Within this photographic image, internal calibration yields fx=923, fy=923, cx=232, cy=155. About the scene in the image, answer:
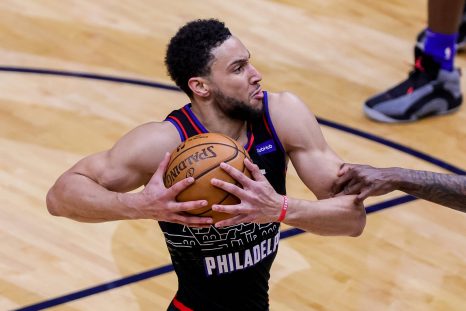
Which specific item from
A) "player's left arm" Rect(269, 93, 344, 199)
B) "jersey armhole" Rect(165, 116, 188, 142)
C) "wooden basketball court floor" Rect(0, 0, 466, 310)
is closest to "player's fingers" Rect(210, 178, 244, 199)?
"jersey armhole" Rect(165, 116, 188, 142)

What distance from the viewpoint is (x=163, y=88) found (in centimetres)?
756

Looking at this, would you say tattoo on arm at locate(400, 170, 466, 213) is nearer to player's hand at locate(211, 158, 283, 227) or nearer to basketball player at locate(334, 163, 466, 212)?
basketball player at locate(334, 163, 466, 212)

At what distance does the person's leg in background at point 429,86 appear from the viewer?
730cm

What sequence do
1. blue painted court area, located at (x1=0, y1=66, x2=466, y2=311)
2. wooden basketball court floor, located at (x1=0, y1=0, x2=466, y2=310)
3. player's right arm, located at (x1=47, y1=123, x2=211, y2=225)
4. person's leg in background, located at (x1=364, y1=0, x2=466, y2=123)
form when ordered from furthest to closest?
1. person's leg in background, located at (x1=364, y1=0, x2=466, y2=123)
2. wooden basketball court floor, located at (x1=0, y1=0, x2=466, y2=310)
3. blue painted court area, located at (x1=0, y1=66, x2=466, y2=311)
4. player's right arm, located at (x1=47, y1=123, x2=211, y2=225)

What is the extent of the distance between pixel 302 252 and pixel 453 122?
2.25 metres

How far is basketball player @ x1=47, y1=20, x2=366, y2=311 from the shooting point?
390cm

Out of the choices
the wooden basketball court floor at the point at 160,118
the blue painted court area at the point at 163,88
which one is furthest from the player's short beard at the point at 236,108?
the blue painted court area at the point at 163,88

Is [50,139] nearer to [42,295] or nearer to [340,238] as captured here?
[42,295]

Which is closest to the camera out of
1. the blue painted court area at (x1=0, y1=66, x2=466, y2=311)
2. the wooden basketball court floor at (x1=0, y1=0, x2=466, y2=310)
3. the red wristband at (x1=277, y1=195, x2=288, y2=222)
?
the red wristband at (x1=277, y1=195, x2=288, y2=222)

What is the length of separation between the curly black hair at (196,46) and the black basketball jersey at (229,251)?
0.20 m

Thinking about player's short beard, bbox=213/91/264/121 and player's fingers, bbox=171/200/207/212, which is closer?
player's fingers, bbox=171/200/207/212

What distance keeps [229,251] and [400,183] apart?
83 cm

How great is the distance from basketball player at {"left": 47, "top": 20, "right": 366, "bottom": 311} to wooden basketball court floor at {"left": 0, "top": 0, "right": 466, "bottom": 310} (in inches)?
48.6

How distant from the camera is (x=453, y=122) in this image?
7.34 meters
